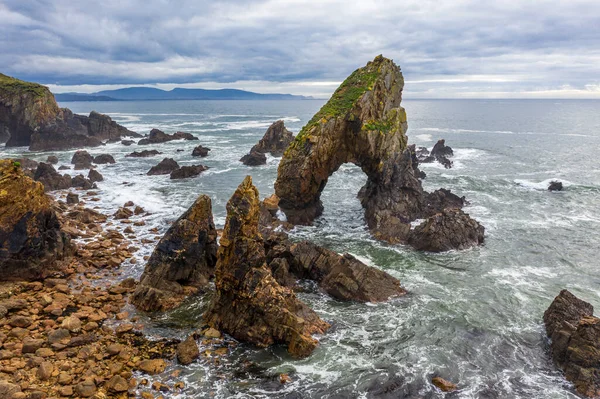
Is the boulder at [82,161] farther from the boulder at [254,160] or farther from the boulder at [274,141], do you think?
the boulder at [274,141]

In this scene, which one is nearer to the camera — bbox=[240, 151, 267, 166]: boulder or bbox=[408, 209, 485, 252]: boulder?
A: bbox=[408, 209, 485, 252]: boulder

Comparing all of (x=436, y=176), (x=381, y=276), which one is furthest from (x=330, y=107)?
(x=436, y=176)

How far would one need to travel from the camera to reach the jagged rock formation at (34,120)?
6625cm

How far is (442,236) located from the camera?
1147 inches

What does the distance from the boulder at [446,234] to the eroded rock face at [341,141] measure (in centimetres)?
716

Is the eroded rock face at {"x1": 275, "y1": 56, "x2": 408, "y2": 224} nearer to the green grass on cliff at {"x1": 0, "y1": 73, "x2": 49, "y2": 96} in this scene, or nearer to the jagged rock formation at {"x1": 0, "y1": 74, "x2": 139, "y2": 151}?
the jagged rock formation at {"x1": 0, "y1": 74, "x2": 139, "y2": 151}

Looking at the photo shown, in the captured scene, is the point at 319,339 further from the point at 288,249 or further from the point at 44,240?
the point at 44,240

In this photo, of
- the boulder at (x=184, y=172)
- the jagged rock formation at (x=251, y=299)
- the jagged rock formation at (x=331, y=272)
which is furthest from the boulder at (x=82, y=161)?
the jagged rock formation at (x=251, y=299)

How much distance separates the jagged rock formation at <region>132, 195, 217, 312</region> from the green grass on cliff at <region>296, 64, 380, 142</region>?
41.3ft

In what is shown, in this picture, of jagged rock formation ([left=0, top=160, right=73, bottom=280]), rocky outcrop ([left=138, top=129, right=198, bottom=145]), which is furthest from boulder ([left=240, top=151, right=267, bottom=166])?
jagged rock formation ([left=0, top=160, right=73, bottom=280])

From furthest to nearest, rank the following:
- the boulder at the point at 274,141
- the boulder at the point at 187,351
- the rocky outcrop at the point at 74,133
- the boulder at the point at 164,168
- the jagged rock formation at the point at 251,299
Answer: the boulder at the point at 274,141 → the rocky outcrop at the point at 74,133 → the boulder at the point at 164,168 → the jagged rock formation at the point at 251,299 → the boulder at the point at 187,351

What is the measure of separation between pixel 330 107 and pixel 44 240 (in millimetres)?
23145

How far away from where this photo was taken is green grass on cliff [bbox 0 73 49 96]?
6556 cm

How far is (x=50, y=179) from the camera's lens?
43.8m
